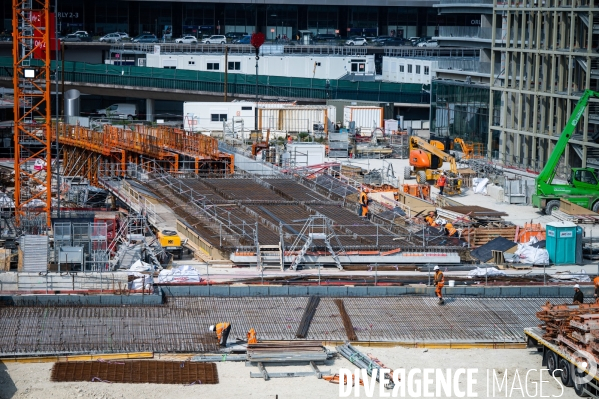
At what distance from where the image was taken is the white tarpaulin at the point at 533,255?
109 ft

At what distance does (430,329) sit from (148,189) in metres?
17.8

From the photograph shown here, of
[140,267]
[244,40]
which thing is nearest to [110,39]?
[244,40]

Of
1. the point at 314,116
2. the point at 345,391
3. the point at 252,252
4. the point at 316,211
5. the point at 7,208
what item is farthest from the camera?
the point at 314,116

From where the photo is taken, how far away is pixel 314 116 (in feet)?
198

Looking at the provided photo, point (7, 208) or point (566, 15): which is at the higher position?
point (566, 15)

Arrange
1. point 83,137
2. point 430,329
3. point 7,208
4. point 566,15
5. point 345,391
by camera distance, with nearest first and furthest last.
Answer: point 345,391 < point 430,329 < point 7,208 < point 566,15 < point 83,137

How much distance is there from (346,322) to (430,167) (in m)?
21.9

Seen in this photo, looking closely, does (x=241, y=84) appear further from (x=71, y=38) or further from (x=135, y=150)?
(x=135, y=150)

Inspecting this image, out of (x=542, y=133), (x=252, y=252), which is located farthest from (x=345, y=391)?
(x=542, y=133)

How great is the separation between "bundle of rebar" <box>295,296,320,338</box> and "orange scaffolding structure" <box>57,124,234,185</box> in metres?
18.9

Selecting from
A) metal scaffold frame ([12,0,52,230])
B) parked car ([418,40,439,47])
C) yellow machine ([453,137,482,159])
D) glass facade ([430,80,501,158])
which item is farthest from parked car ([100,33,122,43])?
metal scaffold frame ([12,0,52,230])

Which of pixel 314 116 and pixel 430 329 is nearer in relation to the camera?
pixel 430 329

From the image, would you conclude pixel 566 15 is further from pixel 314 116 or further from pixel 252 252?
pixel 252 252

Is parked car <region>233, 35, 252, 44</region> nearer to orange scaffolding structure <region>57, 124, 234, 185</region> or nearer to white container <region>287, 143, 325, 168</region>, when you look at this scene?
orange scaffolding structure <region>57, 124, 234, 185</region>
